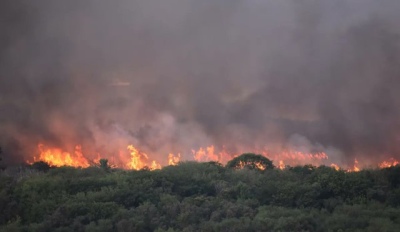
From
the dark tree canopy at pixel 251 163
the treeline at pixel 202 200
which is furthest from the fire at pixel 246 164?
the treeline at pixel 202 200

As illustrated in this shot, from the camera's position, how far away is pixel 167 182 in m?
36.4

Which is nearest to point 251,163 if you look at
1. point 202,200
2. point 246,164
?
point 246,164

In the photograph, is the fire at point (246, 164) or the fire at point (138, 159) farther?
the fire at point (138, 159)

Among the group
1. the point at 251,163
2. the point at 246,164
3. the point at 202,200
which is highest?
the point at 251,163

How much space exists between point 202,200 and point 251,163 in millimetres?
12907

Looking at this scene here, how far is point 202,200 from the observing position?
33.2m

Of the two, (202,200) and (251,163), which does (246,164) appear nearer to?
(251,163)

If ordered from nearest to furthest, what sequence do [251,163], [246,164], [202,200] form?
1. [202,200]
2. [246,164]
3. [251,163]

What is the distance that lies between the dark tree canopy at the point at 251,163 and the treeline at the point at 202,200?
431cm

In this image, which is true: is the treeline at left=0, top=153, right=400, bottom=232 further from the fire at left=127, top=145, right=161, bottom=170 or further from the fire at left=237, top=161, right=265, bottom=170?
the fire at left=127, top=145, right=161, bottom=170

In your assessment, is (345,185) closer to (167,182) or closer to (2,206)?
(167,182)

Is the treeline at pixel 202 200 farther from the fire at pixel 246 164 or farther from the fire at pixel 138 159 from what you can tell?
the fire at pixel 138 159

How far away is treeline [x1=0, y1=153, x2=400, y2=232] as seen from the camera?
29641mm

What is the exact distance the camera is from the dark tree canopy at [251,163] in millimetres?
44719
